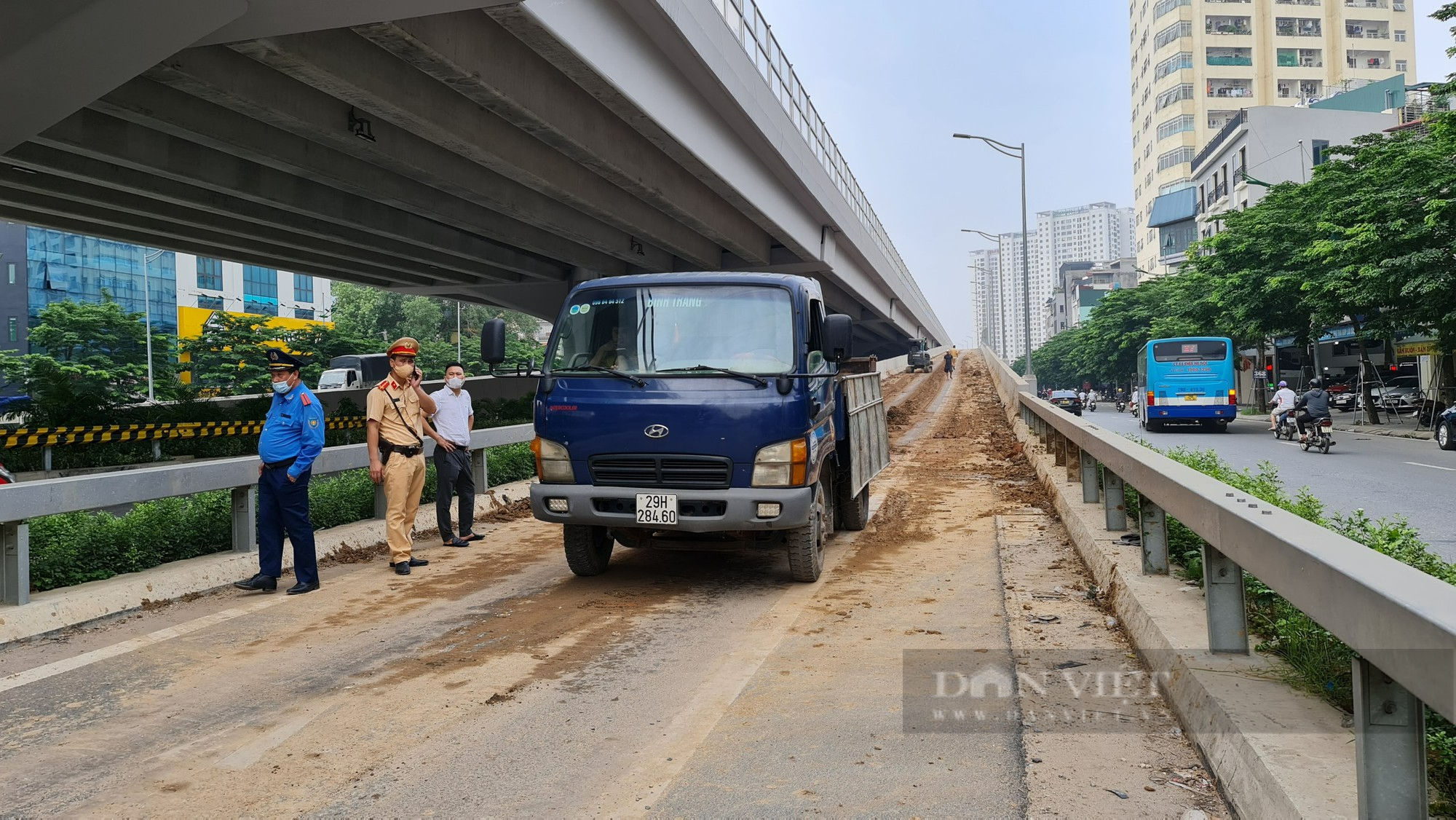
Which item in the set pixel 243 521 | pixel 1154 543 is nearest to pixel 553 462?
pixel 243 521

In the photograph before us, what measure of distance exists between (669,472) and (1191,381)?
2845cm

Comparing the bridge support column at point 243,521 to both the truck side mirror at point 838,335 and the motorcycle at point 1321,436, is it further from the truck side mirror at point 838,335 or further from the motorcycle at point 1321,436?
the motorcycle at point 1321,436

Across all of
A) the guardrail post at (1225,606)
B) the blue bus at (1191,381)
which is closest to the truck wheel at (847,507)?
the guardrail post at (1225,606)

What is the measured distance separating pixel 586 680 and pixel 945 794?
6.88 ft

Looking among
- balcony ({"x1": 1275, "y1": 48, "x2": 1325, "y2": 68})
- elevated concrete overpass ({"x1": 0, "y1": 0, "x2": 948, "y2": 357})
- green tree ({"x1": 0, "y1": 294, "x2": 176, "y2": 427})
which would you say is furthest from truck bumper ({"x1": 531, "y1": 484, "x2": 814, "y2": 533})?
balcony ({"x1": 1275, "y1": 48, "x2": 1325, "y2": 68})

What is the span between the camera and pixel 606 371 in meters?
7.53

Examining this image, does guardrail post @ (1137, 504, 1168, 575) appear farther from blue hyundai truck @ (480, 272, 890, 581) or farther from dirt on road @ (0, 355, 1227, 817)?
blue hyundai truck @ (480, 272, 890, 581)

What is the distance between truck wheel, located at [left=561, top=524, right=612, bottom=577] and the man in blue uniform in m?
1.83

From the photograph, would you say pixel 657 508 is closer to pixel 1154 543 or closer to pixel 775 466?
pixel 775 466

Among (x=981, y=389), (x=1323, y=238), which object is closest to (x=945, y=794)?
(x=1323, y=238)

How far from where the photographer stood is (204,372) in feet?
154

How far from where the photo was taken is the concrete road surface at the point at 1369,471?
1211 cm

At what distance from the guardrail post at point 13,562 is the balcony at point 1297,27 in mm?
105003

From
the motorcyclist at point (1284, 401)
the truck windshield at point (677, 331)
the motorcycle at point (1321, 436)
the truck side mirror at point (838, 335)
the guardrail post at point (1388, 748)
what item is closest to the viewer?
the guardrail post at point (1388, 748)
